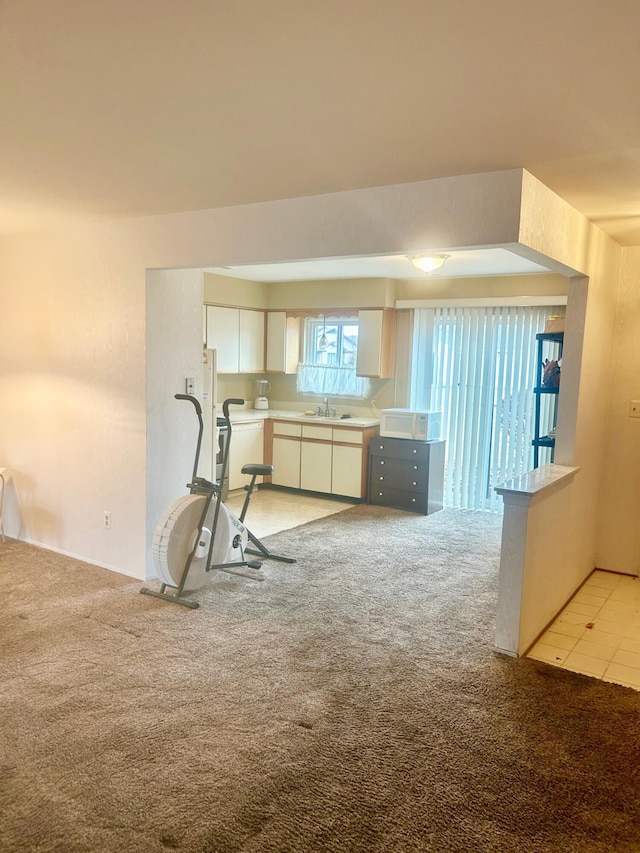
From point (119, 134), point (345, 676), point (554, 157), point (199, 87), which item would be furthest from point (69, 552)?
point (554, 157)

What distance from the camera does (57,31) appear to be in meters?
1.57

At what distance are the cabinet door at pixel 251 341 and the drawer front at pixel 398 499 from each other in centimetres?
203

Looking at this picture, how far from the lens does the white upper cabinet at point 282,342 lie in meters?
7.41

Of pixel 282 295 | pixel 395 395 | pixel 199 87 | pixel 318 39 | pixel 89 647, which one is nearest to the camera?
pixel 318 39

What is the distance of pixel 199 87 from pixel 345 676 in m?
2.54

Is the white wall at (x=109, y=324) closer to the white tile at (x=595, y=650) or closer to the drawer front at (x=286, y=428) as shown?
the white tile at (x=595, y=650)

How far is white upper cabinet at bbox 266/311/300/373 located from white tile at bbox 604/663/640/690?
199 inches

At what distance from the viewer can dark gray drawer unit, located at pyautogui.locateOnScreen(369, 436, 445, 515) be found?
625 centimetres

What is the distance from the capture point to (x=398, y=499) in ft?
21.0

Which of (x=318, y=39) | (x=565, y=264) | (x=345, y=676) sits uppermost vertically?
(x=318, y=39)

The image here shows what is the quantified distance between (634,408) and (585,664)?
6.79 ft

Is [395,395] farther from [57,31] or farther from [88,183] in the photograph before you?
[57,31]

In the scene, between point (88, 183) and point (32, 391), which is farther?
point (32, 391)

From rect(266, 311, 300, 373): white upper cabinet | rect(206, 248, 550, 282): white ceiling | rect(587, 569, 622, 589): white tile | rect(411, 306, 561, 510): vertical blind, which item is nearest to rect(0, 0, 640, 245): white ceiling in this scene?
rect(206, 248, 550, 282): white ceiling
